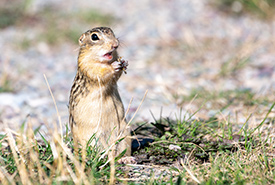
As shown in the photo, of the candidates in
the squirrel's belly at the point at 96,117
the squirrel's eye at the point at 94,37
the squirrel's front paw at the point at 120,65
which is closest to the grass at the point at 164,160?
the squirrel's belly at the point at 96,117

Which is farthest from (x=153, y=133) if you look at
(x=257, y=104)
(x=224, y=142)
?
(x=257, y=104)

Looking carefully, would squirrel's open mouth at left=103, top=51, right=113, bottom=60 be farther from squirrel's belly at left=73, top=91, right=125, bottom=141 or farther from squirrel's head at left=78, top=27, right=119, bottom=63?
squirrel's belly at left=73, top=91, right=125, bottom=141

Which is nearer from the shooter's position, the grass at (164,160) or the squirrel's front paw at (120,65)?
the grass at (164,160)

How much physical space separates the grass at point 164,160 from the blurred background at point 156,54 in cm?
59

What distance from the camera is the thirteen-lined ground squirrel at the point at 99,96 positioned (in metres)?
3.47

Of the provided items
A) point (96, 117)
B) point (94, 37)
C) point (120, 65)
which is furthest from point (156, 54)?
point (96, 117)

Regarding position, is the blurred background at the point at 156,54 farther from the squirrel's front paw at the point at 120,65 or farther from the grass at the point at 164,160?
the squirrel's front paw at the point at 120,65

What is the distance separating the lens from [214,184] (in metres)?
2.77

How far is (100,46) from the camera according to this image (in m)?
3.61

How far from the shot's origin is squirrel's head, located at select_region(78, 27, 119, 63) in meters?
3.57

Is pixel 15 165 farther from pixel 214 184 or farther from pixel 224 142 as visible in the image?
pixel 224 142

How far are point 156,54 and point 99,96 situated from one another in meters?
4.24

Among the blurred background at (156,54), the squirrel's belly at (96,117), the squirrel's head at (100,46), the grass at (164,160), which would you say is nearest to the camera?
the grass at (164,160)

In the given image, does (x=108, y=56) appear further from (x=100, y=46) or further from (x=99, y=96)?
(x=99, y=96)
